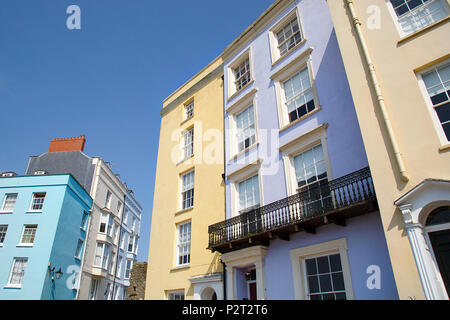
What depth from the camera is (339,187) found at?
8.93m

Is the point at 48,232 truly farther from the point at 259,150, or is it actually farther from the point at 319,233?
the point at 319,233

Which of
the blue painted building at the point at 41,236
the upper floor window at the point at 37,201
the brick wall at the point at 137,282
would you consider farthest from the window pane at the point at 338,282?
→ the upper floor window at the point at 37,201

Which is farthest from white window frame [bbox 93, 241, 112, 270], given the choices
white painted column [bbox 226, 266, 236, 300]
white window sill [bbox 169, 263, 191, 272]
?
white painted column [bbox 226, 266, 236, 300]

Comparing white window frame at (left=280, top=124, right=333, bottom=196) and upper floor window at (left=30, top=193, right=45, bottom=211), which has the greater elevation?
upper floor window at (left=30, top=193, right=45, bottom=211)

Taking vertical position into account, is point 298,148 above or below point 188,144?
below

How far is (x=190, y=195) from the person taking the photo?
16.4m

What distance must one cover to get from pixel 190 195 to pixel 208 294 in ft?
16.7

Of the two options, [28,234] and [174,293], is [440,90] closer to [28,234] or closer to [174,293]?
[174,293]

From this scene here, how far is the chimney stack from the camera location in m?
33.1

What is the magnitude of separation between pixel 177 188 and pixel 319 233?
31.0ft

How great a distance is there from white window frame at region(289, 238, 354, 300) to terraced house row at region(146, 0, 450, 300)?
0.13 ft

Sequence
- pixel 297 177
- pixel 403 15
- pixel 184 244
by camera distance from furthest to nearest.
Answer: pixel 184 244 → pixel 297 177 → pixel 403 15

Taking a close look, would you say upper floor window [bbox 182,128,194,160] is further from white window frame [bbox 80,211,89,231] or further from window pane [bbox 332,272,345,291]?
white window frame [bbox 80,211,89,231]

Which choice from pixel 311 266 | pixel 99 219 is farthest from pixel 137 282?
pixel 99 219
